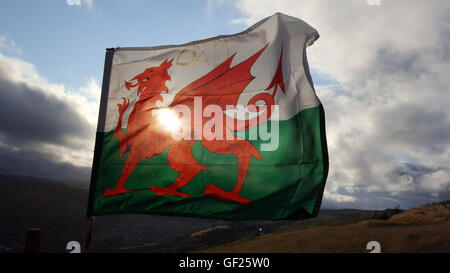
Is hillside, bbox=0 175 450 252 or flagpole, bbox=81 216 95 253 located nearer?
flagpole, bbox=81 216 95 253

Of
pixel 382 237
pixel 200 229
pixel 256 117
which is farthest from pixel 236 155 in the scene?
pixel 200 229

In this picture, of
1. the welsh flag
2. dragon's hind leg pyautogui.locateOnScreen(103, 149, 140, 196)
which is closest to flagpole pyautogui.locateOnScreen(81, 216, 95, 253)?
the welsh flag

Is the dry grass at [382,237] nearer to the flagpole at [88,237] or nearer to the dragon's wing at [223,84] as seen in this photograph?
the dragon's wing at [223,84]

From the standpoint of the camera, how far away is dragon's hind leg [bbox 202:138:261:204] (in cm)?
667

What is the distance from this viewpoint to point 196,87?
730 cm

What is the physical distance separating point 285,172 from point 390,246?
839 centimetres

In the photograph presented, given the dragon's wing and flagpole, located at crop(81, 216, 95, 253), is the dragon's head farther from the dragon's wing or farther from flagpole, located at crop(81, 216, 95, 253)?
flagpole, located at crop(81, 216, 95, 253)

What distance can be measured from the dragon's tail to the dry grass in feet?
27.5

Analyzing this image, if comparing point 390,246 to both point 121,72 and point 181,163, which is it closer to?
point 181,163

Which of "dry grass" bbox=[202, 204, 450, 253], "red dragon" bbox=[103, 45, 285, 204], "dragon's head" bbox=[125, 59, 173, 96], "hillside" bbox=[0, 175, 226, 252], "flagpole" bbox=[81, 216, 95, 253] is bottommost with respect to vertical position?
"flagpole" bbox=[81, 216, 95, 253]

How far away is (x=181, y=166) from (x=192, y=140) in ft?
1.92

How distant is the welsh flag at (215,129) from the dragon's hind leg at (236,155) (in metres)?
0.02
